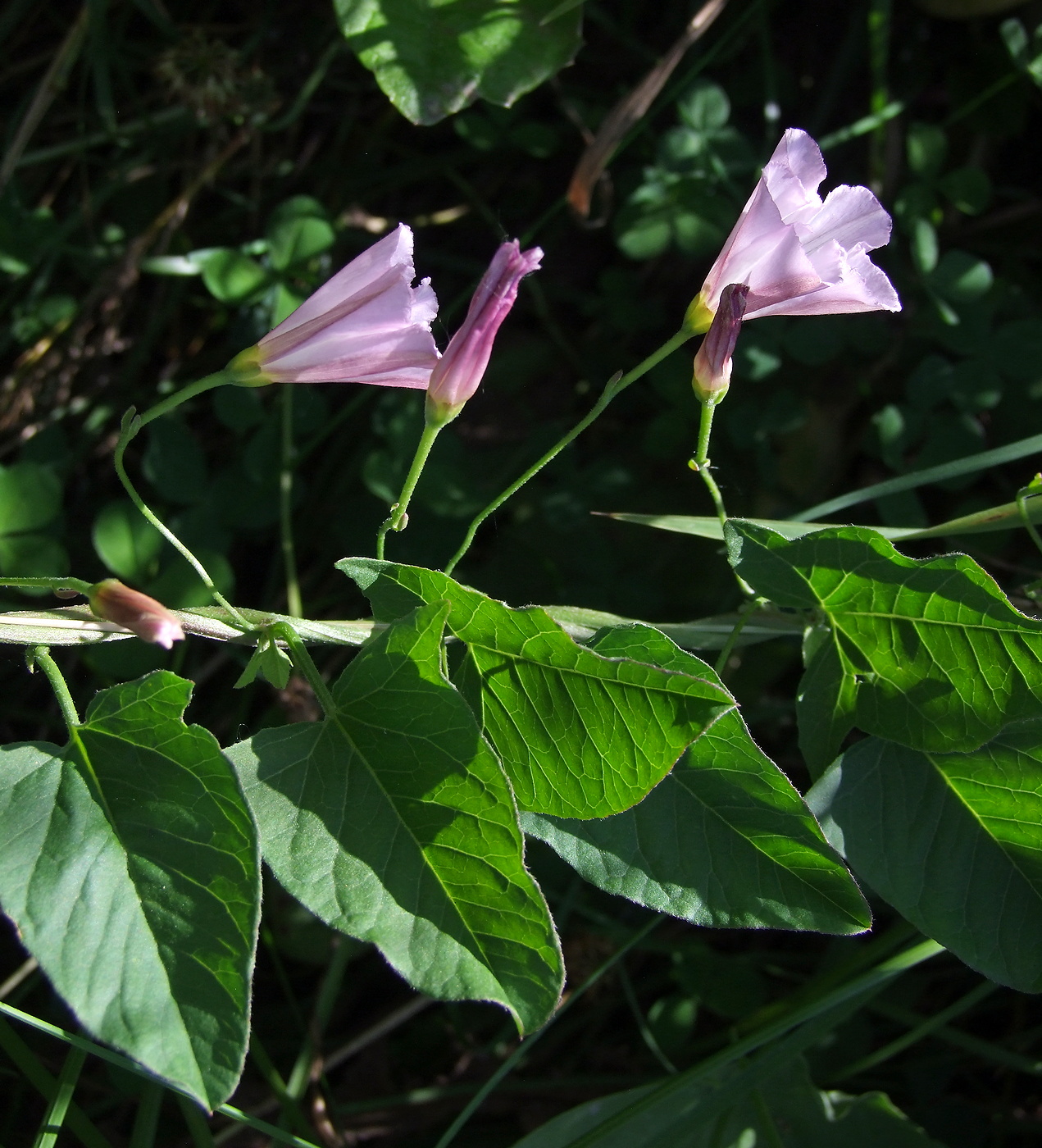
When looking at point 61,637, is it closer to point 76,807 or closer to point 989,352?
point 76,807

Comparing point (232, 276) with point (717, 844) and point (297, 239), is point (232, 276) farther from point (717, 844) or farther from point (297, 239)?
point (717, 844)

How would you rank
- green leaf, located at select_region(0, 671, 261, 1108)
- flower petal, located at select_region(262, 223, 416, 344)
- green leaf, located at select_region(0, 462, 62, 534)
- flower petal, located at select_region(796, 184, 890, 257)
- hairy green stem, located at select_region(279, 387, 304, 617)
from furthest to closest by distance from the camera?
hairy green stem, located at select_region(279, 387, 304, 617)
green leaf, located at select_region(0, 462, 62, 534)
flower petal, located at select_region(796, 184, 890, 257)
flower petal, located at select_region(262, 223, 416, 344)
green leaf, located at select_region(0, 671, 261, 1108)

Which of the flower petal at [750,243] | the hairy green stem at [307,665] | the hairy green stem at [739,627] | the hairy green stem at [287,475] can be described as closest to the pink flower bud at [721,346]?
the flower petal at [750,243]

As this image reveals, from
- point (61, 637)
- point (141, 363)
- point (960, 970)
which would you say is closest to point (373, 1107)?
point (960, 970)

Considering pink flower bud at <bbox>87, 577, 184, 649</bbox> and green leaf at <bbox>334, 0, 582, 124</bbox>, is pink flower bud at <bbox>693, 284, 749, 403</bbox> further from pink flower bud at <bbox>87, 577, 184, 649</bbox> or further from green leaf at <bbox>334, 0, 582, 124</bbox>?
green leaf at <bbox>334, 0, 582, 124</bbox>

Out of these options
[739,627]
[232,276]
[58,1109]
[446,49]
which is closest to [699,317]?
[739,627]

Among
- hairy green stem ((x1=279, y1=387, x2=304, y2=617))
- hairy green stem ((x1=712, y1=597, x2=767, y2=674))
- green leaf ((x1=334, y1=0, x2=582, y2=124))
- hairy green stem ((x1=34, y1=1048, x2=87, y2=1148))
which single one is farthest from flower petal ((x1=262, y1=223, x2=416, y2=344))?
hairy green stem ((x1=34, y1=1048, x2=87, y2=1148))

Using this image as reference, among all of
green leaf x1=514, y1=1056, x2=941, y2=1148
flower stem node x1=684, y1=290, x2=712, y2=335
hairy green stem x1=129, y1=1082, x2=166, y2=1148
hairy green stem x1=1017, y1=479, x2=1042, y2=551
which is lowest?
green leaf x1=514, y1=1056, x2=941, y2=1148

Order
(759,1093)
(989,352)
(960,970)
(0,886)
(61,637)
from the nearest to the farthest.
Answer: (0,886) → (61,637) → (759,1093) → (989,352) → (960,970)
